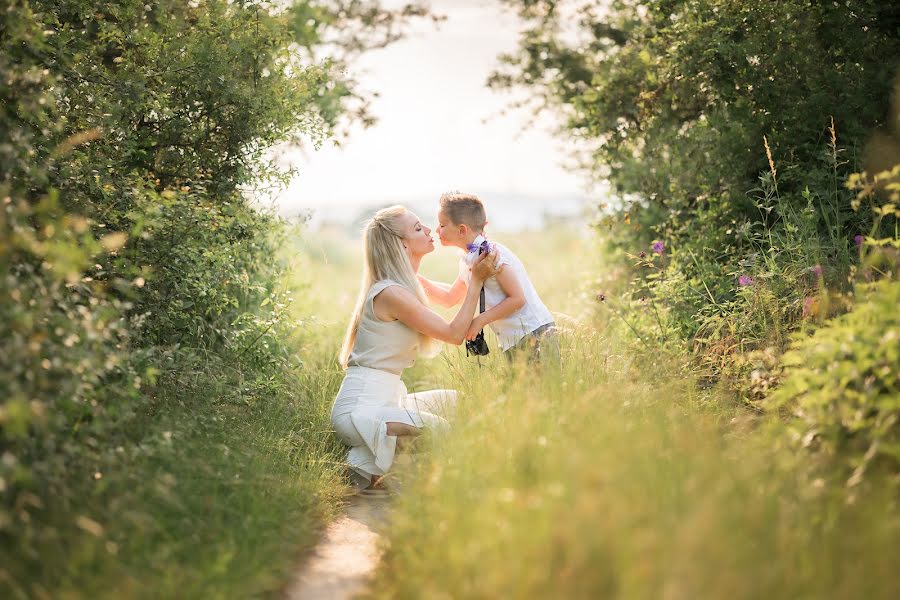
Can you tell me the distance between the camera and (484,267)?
17.3 feet

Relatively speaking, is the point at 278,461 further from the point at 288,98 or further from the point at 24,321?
the point at 288,98

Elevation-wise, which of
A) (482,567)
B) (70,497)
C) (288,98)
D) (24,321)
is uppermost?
(288,98)

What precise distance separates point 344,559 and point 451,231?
2.60 m

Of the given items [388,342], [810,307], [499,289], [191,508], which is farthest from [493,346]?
[191,508]

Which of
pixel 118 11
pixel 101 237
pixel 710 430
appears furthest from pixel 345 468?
pixel 118 11

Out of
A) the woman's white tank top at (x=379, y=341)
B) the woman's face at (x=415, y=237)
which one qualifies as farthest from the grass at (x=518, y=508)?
the woman's face at (x=415, y=237)

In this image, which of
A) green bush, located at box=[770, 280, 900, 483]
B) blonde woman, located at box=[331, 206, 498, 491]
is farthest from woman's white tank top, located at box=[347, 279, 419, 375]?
green bush, located at box=[770, 280, 900, 483]

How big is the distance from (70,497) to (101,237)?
5.96 feet

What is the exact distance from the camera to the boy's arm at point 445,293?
609cm

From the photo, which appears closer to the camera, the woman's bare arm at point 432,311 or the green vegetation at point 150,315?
the green vegetation at point 150,315

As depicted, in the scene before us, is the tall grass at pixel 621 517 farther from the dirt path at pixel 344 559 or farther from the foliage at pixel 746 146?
the foliage at pixel 746 146

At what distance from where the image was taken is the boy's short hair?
581 centimetres

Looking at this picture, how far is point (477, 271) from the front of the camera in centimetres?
529

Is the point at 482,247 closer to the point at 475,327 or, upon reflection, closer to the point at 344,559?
the point at 475,327
